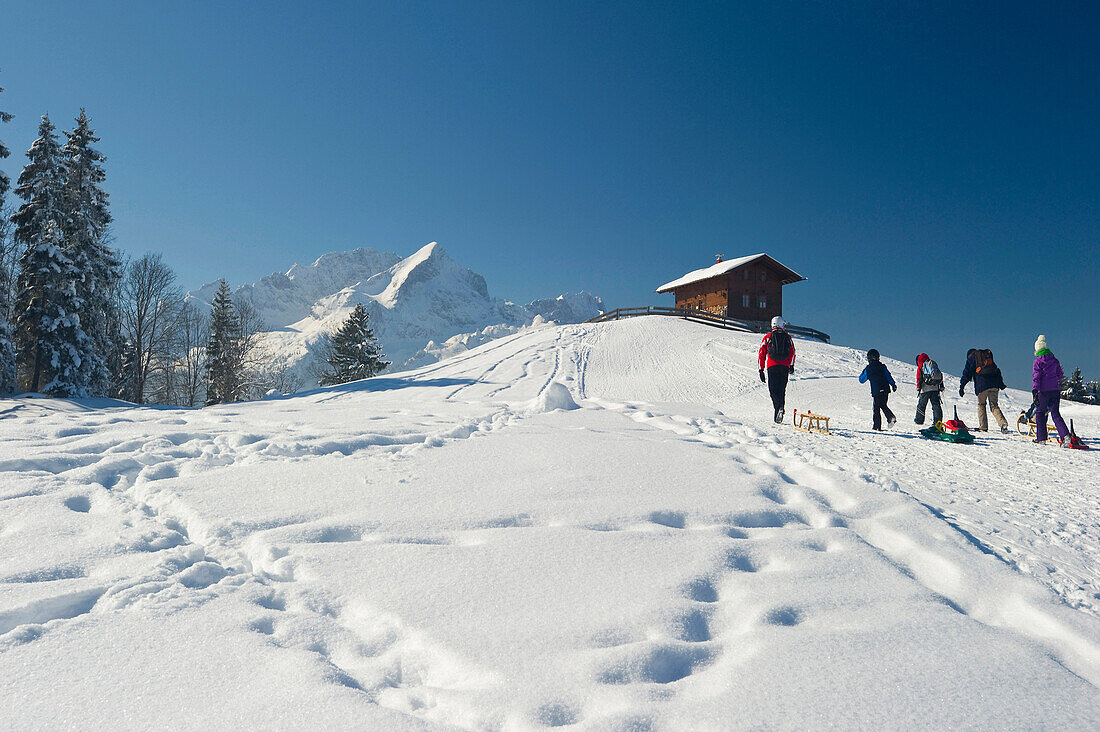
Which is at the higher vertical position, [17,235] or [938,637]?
[17,235]

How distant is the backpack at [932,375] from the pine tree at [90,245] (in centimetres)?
3063

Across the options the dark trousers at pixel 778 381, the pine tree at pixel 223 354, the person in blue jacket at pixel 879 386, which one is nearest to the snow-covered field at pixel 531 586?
the person in blue jacket at pixel 879 386

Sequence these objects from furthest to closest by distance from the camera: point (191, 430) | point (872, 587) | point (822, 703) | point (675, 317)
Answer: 1. point (675, 317)
2. point (191, 430)
3. point (872, 587)
4. point (822, 703)

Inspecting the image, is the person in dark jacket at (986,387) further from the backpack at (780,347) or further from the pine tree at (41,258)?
the pine tree at (41,258)

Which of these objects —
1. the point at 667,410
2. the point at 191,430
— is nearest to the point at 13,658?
the point at 191,430

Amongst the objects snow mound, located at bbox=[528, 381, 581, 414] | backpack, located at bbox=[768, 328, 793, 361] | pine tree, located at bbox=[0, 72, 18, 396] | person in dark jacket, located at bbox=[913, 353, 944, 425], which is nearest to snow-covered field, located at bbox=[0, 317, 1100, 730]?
person in dark jacket, located at bbox=[913, 353, 944, 425]

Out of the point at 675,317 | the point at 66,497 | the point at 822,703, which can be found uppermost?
the point at 675,317

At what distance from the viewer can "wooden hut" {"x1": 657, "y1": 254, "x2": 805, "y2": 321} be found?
36.9 metres

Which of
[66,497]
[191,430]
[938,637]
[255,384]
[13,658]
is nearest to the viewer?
[13,658]

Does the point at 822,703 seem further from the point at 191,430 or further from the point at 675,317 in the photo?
the point at 675,317

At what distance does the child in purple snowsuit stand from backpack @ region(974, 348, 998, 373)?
36.5 inches

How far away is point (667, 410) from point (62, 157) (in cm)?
2946

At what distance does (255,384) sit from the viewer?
2995 cm

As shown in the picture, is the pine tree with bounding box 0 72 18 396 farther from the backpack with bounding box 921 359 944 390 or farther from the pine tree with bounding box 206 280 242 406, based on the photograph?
the backpack with bounding box 921 359 944 390
